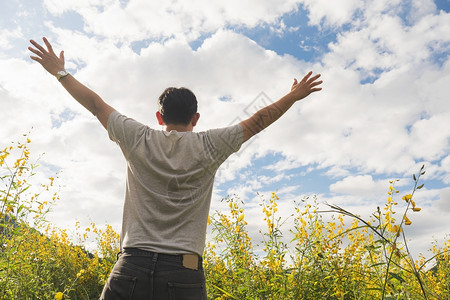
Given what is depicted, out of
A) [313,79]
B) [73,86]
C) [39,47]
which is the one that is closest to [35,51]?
[39,47]

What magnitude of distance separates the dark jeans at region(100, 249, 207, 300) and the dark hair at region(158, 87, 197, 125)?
0.66 m

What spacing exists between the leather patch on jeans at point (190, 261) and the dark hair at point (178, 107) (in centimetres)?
65

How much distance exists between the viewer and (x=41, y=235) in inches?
254

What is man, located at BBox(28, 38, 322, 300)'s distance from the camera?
1548 mm

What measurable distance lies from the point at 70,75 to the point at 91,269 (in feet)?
15.7

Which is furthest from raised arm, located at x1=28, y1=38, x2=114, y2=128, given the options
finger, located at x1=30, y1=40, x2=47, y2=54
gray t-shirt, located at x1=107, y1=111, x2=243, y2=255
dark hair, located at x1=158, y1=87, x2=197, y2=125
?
dark hair, located at x1=158, y1=87, x2=197, y2=125

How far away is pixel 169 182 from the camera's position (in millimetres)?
1676

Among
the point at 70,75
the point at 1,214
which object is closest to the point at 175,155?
the point at 70,75

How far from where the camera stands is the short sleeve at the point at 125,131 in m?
1.79

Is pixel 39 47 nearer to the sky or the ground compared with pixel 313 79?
nearer to the sky

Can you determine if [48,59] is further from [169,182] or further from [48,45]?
[169,182]

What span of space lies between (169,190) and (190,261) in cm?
32

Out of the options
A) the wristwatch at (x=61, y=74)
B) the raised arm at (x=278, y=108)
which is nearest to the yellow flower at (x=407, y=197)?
the raised arm at (x=278, y=108)

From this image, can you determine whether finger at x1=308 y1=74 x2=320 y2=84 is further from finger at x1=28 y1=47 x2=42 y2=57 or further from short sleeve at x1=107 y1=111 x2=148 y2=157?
finger at x1=28 y1=47 x2=42 y2=57
